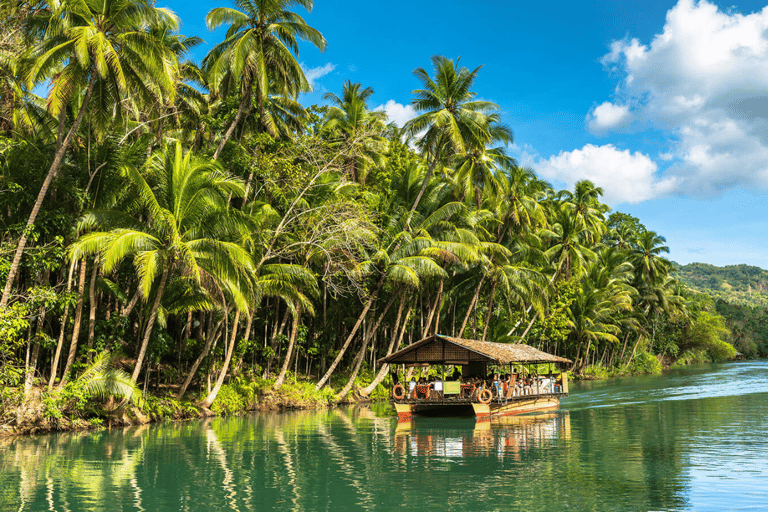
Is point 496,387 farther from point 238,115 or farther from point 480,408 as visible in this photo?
point 238,115

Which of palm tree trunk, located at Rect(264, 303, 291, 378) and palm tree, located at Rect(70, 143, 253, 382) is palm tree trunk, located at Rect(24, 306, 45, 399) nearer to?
palm tree, located at Rect(70, 143, 253, 382)

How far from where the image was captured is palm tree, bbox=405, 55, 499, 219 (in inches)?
1077

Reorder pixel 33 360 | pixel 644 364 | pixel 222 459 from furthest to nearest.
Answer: pixel 644 364 < pixel 33 360 < pixel 222 459

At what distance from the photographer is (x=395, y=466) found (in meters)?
12.6

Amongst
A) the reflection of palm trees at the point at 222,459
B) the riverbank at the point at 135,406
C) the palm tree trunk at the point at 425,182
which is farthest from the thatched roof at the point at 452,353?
the reflection of palm trees at the point at 222,459

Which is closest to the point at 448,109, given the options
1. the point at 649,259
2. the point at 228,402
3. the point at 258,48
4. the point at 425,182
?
the point at 425,182

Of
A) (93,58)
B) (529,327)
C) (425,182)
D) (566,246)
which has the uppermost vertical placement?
(425,182)

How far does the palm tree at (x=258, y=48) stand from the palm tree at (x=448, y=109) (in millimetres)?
6930

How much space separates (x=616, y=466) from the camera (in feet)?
40.3

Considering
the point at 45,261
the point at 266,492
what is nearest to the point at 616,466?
the point at 266,492

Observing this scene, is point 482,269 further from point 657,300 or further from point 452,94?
point 657,300

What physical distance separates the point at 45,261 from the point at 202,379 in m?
8.45

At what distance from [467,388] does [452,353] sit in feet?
6.59

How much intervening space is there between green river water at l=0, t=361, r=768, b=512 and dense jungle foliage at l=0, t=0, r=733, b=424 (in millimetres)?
3527
